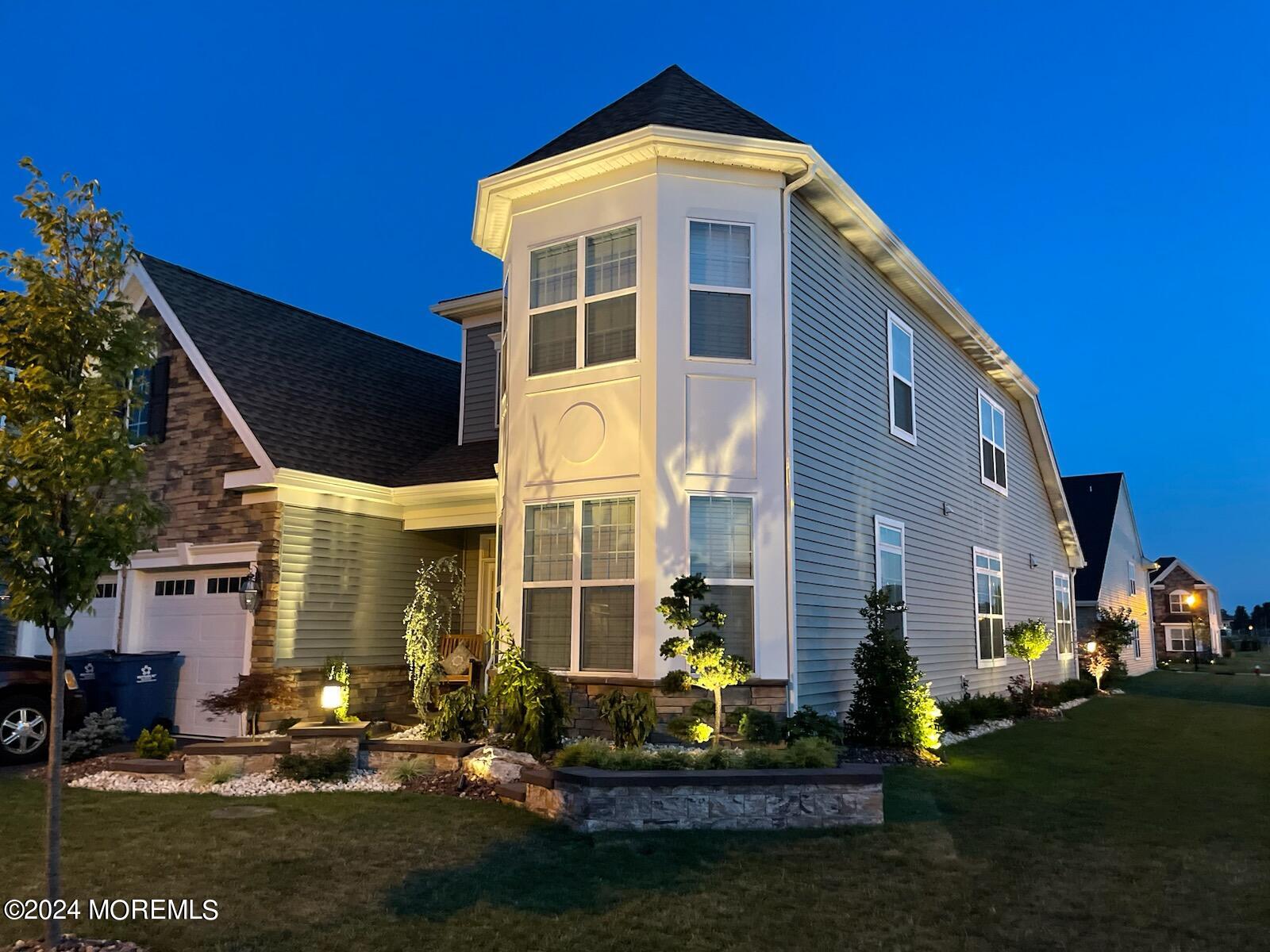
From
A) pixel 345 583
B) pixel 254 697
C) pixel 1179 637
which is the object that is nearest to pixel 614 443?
pixel 345 583

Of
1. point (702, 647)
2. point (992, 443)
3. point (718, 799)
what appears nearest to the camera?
point (718, 799)

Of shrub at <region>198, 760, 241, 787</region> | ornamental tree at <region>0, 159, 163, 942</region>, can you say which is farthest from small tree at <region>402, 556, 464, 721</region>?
ornamental tree at <region>0, 159, 163, 942</region>

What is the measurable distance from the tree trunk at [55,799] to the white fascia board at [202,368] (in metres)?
6.79

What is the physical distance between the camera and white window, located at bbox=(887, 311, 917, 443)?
516 inches

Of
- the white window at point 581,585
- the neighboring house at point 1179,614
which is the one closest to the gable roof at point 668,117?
the white window at point 581,585

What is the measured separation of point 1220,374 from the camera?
127m

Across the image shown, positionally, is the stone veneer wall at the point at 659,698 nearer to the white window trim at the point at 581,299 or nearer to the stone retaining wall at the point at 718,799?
the stone retaining wall at the point at 718,799

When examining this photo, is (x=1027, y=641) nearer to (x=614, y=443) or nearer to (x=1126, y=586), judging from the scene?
(x=614, y=443)

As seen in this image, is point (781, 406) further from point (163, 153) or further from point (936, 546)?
point (163, 153)

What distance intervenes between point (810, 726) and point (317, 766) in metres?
4.56

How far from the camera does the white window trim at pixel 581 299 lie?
32.2ft

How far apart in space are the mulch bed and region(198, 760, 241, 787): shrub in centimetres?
164

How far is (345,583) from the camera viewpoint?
12.3 meters

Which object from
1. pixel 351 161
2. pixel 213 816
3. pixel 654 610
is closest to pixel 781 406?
pixel 654 610
